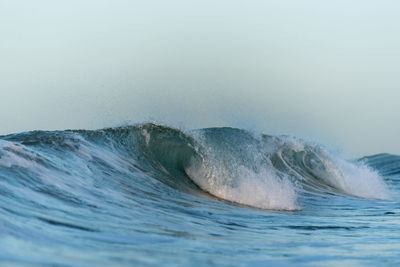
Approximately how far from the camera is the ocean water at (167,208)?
13.2 feet

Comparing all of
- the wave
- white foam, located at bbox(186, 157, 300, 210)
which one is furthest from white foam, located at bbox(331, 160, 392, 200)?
white foam, located at bbox(186, 157, 300, 210)

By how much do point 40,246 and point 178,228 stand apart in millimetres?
1999

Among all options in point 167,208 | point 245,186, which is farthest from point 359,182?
point 167,208

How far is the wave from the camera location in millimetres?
6992

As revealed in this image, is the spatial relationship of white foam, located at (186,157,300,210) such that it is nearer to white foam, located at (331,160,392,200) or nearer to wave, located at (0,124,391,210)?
wave, located at (0,124,391,210)

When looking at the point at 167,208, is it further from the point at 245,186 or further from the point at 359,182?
the point at 359,182

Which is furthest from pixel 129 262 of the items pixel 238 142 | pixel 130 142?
pixel 238 142

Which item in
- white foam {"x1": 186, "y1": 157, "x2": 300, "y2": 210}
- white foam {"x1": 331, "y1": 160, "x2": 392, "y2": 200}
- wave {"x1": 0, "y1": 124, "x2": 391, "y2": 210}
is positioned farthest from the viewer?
white foam {"x1": 331, "y1": 160, "x2": 392, "y2": 200}

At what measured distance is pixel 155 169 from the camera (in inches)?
423

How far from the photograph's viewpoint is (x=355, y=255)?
15.2 feet

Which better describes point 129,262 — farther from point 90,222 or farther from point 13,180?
point 13,180

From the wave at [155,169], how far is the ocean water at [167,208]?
0.03 m

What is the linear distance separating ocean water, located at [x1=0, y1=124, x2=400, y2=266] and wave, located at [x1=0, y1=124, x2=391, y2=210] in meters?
0.03

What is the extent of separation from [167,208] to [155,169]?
3.51 meters
